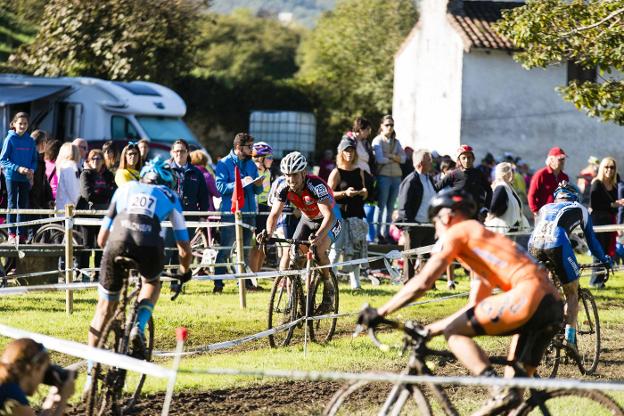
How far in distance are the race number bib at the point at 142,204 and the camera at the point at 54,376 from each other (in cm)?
187

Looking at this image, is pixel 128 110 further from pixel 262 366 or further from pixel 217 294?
pixel 262 366

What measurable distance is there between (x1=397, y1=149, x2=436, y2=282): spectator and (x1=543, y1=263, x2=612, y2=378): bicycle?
189 inches

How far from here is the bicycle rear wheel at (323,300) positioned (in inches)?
487

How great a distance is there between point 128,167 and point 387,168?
906 centimetres

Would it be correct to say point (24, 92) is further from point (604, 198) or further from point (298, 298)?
point (298, 298)

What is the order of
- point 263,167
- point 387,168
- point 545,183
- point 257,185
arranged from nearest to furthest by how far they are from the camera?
point 257,185, point 545,183, point 263,167, point 387,168

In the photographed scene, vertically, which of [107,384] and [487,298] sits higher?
[487,298]

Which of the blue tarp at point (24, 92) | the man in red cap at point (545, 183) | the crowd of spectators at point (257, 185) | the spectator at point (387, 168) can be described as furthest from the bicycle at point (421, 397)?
the blue tarp at point (24, 92)

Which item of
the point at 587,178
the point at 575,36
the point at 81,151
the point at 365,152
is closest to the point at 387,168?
the point at 365,152

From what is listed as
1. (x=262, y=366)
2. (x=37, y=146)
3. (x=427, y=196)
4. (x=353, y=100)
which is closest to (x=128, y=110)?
(x=37, y=146)

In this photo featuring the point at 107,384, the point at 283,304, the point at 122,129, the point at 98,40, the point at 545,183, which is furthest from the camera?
the point at 98,40

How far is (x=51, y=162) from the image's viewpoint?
17.3m

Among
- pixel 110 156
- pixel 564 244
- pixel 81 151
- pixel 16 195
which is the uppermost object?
pixel 81 151

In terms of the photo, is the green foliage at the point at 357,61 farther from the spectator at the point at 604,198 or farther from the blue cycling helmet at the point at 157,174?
the blue cycling helmet at the point at 157,174
